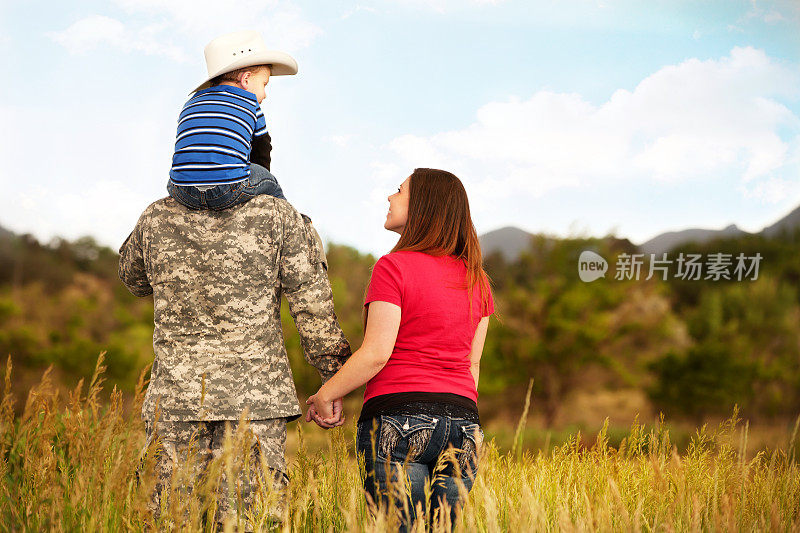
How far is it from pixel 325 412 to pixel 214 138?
3.59ft

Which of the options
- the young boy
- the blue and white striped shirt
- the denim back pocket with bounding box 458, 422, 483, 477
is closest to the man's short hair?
the young boy

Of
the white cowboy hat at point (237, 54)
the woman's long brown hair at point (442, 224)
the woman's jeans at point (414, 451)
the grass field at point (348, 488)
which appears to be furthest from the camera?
the white cowboy hat at point (237, 54)

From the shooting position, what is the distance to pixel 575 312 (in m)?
15.9

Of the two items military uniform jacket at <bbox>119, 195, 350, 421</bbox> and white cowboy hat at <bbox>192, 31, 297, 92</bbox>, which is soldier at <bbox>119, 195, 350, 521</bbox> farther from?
white cowboy hat at <bbox>192, 31, 297, 92</bbox>

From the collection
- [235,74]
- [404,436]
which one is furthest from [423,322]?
[235,74]

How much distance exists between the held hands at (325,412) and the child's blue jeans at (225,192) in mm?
791

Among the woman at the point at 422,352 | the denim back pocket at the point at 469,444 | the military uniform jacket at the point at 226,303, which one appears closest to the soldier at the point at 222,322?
the military uniform jacket at the point at 226,303

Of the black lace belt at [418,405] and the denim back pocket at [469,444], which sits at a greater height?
the black lace belt at [418,405]

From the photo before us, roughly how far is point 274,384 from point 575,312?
14.2 m

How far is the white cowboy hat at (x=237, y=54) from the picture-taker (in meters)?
2.56

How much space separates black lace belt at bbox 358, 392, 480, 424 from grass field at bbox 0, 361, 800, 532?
0.27 meters

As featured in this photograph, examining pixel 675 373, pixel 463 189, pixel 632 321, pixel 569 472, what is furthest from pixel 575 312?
pixel 463 189

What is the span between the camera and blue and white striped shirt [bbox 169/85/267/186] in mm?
2402

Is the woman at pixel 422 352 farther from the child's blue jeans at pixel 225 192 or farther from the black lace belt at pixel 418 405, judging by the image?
the child's blue jeans at pixel 225 192
